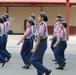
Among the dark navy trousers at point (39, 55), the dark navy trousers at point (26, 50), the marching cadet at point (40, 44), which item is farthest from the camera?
the dark navy trousers at point (26, 50)

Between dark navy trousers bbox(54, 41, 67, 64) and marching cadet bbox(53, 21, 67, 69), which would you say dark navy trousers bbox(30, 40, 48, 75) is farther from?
dark navy trousers bbox(54, 41, 67, 64)

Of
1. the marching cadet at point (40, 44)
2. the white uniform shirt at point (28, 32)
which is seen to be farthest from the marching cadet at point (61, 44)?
the marching cadet at point (40, 44)

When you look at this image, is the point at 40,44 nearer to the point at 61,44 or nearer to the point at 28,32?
the point at 28,32

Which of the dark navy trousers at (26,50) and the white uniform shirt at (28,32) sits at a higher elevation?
the white uniform shirt at (28,32)

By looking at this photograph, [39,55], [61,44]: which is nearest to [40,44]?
[39,55]

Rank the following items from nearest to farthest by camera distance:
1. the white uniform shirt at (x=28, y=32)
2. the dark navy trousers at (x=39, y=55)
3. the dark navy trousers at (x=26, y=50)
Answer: the dark navy trousers at (x=39, y=55) < the white uniform shirt at (x=28, y=32) < the dark navy trousers at (x=26, y=50)

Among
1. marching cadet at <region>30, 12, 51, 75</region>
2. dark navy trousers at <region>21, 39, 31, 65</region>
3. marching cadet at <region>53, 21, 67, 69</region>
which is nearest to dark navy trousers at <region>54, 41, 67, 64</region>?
marching cadet at <region>53, 21, 67, 69</region>

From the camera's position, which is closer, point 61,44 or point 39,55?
point 39,55

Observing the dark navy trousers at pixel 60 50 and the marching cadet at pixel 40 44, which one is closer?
the marching cadet at pixel 40 44

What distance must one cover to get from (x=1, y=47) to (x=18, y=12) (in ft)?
57.0

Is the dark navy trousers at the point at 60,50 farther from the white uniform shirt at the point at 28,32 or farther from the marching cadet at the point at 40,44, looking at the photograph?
the marching cadet at the point at 40,44

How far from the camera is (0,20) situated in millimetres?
11422

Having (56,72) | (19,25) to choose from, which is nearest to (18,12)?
(19,25)

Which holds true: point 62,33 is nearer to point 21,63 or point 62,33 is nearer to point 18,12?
point 21,63
